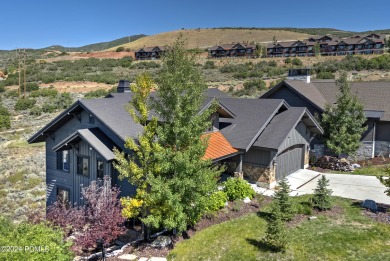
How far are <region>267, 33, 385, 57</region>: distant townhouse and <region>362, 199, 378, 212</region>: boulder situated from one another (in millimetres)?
93106

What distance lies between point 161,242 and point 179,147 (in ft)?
12.9

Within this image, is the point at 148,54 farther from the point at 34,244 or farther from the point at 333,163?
the point at 34,244

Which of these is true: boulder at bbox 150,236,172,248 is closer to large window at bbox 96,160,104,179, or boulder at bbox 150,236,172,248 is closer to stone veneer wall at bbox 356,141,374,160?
large window at bbox 96,160,104,179

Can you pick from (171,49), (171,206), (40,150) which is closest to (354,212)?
(171,206)

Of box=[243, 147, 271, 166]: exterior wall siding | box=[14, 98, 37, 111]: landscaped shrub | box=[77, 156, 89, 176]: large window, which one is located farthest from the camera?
box=[14, 98, 37, 111]: landscaped shrub

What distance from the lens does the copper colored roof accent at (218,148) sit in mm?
17722

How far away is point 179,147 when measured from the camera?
12.8m

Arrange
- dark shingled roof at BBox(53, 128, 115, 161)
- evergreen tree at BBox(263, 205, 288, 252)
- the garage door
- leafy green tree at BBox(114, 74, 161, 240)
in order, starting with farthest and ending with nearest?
the garage door
dark shingled roof at BBox(53, 128, 115, 161)
leafy green tree at BBox(114, 74, 161, 240)
evergreen tree at BBox(263, 205, 288, 252)

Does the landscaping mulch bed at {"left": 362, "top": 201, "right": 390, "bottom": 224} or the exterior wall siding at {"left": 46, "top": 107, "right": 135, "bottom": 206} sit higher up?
the exterior wall siding at {"left": 46, "top": 107, "right": 135, "bottom": 206}

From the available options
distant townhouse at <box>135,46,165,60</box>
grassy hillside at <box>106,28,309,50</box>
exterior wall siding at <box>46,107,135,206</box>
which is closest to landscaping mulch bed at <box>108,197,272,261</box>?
exterior wall siding at <box>46,107,135,206</box>

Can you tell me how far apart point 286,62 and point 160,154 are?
253 feet

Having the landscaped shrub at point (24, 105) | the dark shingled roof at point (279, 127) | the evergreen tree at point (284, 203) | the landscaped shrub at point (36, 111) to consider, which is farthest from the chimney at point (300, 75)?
the landscaped shrub at point (24, 105)

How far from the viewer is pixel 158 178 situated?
12.3m

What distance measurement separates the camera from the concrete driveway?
17828 mm
